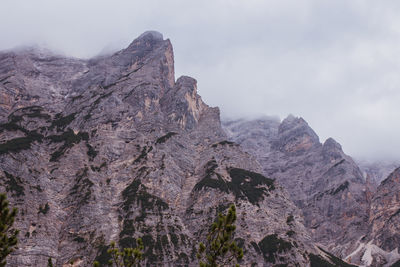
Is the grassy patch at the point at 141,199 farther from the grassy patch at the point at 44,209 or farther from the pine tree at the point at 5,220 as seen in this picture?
the pine tree at the point at 5,220

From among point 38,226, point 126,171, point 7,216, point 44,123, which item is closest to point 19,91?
point 44,123

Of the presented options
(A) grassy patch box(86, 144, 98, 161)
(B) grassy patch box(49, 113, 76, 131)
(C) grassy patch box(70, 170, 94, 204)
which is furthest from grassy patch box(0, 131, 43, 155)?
(C) grassy patch box(70, 170, 94, 204)

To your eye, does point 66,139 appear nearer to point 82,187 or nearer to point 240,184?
point 82,187

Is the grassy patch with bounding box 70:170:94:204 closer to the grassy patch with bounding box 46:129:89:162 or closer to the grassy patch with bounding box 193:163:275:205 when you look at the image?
the grassy patch with bounding box 46:129:89:162

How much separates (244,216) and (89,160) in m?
73.8

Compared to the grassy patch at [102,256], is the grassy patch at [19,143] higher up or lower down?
higher up

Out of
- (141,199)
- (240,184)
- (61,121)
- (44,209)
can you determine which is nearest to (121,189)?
(141,199)

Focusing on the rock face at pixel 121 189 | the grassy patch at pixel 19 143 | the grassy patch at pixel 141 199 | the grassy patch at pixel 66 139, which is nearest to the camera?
the rock face at pixel 121 189

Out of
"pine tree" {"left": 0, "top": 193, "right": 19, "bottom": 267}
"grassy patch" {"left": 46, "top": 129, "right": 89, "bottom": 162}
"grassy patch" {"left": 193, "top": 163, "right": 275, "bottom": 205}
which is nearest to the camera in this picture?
"pine tree" {"left": 0, "top": 193, "right": 19, "bottom": 267}

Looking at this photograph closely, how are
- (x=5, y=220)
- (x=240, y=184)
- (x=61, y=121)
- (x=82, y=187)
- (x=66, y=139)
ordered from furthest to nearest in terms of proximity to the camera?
(x=61, y=121) < (x=240, y=184) < (x=66, y=139) < (x=82, y=187) < (x=5, y=220)

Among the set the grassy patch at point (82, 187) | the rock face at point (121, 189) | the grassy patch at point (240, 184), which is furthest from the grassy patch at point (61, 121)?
the grassy patch at point (240, 184)

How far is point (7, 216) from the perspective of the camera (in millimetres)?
23328

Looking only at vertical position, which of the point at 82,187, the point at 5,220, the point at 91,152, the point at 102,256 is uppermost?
the point at 91,152

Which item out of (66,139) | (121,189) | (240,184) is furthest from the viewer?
(240,184)
